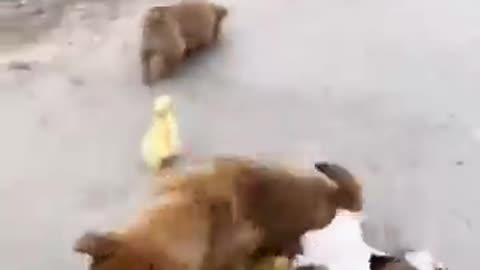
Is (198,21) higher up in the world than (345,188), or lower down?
higher up

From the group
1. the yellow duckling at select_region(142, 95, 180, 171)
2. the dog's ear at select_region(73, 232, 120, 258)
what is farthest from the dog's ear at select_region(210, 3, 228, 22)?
the dog's ear at select_region(73, 232, 120, 258)

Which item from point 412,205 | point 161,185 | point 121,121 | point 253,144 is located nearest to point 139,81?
point 121,121

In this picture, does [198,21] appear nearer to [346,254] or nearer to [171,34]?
[171,34]

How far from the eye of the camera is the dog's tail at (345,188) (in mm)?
1217

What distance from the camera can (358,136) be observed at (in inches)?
57.1

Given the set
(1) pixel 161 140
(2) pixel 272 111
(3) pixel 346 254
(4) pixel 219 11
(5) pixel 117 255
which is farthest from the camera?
(4) pixel 219 11

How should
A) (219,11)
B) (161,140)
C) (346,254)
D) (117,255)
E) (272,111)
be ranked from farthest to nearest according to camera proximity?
(219,11) → (272,111) → (161,140) → (346,254) → (117,255)

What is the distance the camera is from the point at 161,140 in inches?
54.1

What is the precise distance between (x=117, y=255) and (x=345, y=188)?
0.31 m

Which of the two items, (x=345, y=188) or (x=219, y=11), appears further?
(x=219, y=11)

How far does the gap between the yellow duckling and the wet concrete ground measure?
0.03m

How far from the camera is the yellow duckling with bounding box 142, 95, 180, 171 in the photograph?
1.37m

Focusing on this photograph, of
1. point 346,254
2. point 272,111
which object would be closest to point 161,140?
point 272,111

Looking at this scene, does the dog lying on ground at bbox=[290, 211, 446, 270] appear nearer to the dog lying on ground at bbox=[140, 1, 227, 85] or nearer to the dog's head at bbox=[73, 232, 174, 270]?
the dog's head at bbox=[73, 232, 174, 270]
